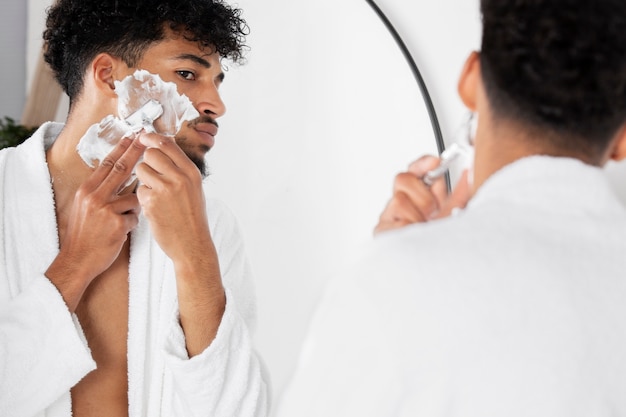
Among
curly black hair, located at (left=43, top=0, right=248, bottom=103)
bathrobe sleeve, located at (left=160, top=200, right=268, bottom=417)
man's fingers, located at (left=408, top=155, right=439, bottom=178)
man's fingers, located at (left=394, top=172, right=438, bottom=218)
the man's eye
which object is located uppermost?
curly black hair, located at (left=43, top=0, right=248, bottom=103)

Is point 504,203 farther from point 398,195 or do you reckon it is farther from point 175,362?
point 175,362

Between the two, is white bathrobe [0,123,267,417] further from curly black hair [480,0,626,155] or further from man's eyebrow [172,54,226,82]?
curly black hair [480,0,626,155]

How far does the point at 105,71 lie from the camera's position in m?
1.00

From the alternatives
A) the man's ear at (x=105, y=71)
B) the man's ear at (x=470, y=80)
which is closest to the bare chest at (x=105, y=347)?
the man's ear at (x=105, y=71)

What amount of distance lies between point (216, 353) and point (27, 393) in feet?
0.67

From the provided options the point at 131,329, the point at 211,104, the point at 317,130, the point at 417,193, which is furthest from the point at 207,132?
the point at 417,193

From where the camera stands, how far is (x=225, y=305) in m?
0.93

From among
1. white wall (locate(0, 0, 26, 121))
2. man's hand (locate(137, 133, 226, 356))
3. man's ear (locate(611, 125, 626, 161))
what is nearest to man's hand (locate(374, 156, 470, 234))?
man's ear (locate(611, 125, 626, 161))

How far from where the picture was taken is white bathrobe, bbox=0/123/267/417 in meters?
0.85

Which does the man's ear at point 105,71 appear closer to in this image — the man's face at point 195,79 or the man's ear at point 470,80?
the man's face at point 195,79

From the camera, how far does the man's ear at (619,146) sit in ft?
1.91

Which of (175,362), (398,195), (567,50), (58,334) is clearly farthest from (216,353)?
(567,50)

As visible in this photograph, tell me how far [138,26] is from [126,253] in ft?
0.93

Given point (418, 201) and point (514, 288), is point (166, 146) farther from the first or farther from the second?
point (514, 288)
